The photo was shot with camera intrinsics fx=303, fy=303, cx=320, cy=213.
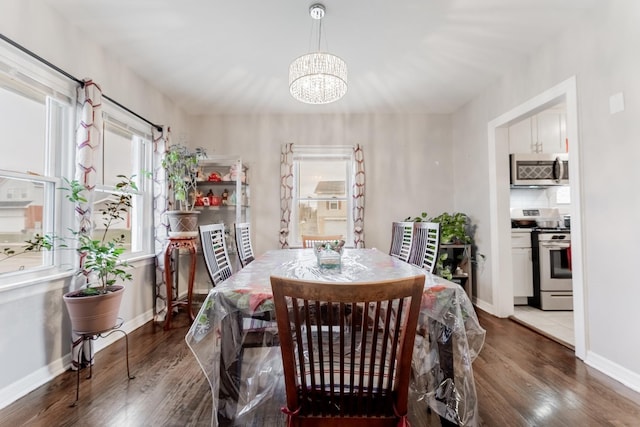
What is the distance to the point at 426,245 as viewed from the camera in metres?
2.25

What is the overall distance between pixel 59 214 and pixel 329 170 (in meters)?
3.05

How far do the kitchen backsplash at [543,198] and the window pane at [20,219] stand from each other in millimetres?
4909

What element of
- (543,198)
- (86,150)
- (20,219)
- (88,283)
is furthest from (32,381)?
(543,198)

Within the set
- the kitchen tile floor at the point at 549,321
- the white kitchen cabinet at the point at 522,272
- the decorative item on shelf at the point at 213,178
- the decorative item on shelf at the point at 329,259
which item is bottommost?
the kitchen tile floor at the point at 549,321

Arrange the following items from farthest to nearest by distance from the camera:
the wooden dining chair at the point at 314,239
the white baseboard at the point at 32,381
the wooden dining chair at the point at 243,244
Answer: the wooden dining chair at the point at 314,239 → the wooden dining chair at the point at 243,244 → the white baseboard at the point at 32,381

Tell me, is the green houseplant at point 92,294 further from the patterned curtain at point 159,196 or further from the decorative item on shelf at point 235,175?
the decorative item on shelf at point 235,175

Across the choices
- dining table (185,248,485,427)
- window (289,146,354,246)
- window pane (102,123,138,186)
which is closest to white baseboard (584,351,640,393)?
dining table (185,248,485,427)

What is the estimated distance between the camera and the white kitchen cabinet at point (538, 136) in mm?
3686

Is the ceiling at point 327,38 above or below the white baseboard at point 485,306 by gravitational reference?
above

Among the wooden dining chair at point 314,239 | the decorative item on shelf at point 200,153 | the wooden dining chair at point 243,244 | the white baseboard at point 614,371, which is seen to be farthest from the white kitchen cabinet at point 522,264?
the decorative item on shelf at point 200,153

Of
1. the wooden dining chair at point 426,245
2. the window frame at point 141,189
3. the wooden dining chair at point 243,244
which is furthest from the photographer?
the window frame at point 141,189

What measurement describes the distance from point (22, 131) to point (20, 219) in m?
0.58

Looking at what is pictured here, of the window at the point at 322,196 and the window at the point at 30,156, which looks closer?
the window at the point at 30,156

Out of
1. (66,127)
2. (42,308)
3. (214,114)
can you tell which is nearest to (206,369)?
(42,308)
